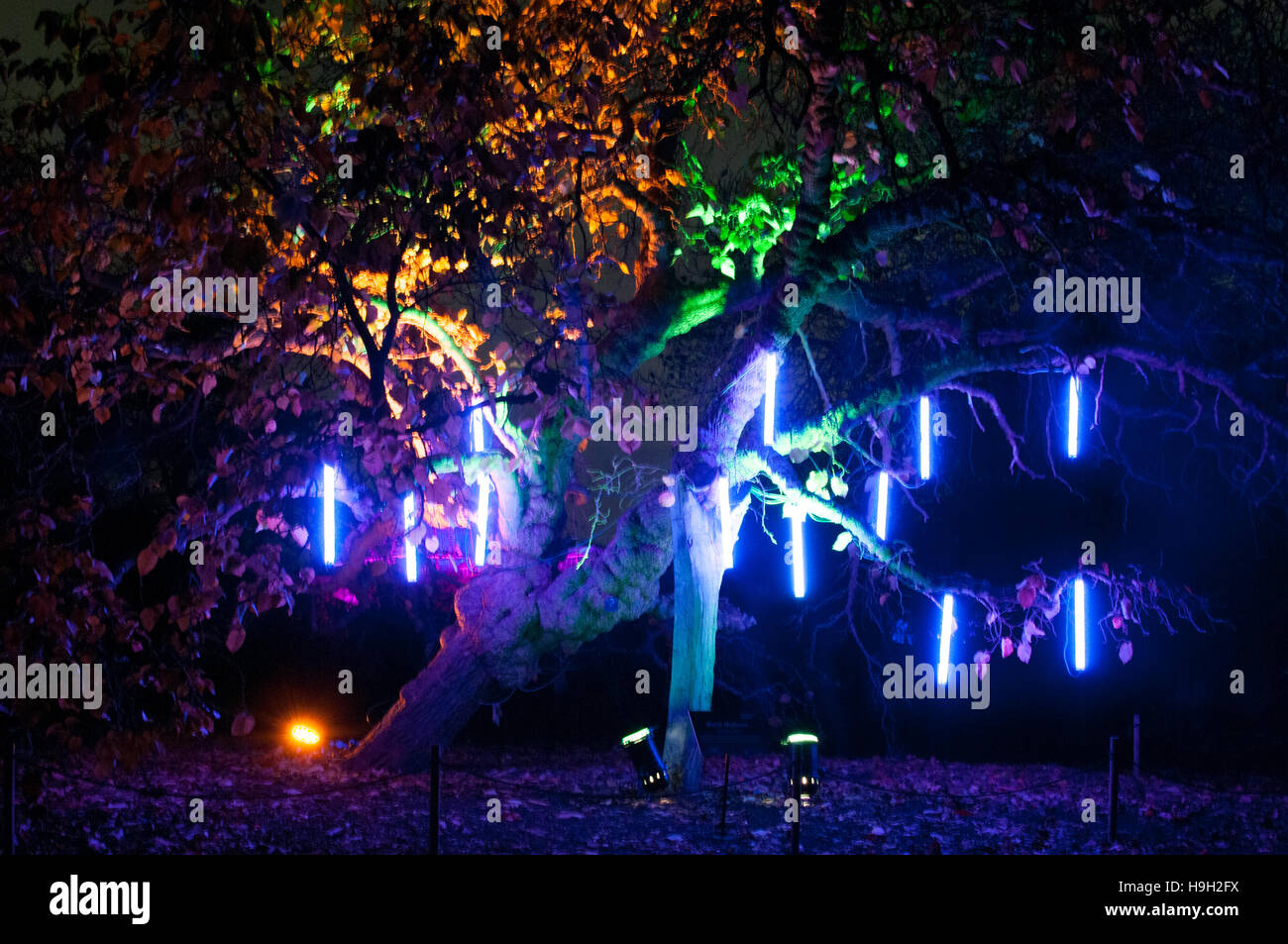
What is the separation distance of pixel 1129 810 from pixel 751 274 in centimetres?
697

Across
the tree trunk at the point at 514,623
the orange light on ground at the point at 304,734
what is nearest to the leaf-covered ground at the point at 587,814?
the tree trunk at the point at 514,623

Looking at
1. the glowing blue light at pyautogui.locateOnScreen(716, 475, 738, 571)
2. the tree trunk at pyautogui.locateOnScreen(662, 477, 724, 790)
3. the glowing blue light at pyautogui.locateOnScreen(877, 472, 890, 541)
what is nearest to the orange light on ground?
the tree trunk at pyautogui.locateOnScreen(662, 477, 724, 790)

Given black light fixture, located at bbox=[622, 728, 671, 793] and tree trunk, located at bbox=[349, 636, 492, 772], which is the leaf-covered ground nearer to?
black light fixture, located at bbox=[622, 728, 671, 793]

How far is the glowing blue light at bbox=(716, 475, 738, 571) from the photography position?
1298cm

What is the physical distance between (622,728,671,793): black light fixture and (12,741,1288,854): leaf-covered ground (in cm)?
23

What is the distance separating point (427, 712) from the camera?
559 inches

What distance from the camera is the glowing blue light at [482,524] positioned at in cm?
1423

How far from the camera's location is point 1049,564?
2044 centimetres

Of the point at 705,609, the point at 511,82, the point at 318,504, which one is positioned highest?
the point at 511,82

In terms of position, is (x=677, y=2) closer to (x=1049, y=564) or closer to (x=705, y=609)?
(x=705, y=609)
